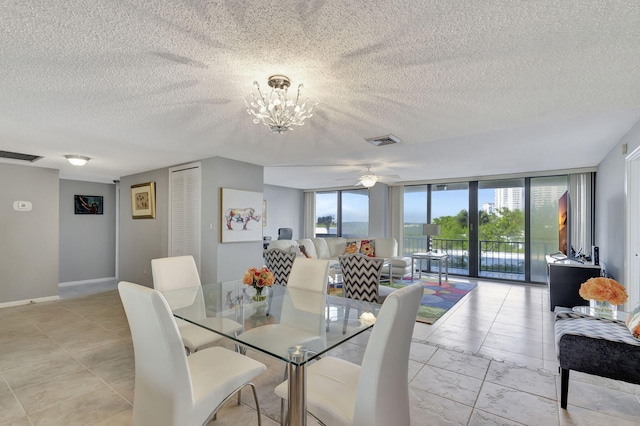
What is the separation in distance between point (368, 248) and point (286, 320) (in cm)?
514

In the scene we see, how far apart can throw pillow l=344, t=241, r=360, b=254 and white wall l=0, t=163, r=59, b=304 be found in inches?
216

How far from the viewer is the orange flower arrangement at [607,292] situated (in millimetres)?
2457

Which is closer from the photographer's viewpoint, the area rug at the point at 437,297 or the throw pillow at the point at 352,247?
the area rug at the point at 437,297

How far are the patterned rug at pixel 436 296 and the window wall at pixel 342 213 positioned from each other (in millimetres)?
2626

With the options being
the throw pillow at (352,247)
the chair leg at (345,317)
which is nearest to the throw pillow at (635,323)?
the chair leg at (345,317)

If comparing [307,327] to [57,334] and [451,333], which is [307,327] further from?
[57,334]

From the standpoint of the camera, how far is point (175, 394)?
1.35m

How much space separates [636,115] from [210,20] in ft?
12.5

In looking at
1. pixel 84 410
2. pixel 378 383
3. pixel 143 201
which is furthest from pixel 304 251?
pixel 378 383

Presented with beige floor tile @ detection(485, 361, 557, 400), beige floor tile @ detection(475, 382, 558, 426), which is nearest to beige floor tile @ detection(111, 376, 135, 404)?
beige floor tile @ detection(475, 382, 558, 426)

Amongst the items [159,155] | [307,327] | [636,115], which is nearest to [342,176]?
[159,155]

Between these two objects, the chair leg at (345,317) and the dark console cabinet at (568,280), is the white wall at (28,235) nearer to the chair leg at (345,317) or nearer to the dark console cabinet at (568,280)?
the chair leg at (345,317)

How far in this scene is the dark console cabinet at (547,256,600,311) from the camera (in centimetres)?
419

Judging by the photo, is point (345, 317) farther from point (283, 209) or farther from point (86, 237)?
point (283, 209)
